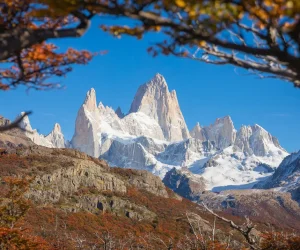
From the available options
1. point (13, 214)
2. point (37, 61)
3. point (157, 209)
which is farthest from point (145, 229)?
point (37, 61)

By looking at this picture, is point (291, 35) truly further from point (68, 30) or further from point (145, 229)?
point (145, 229)

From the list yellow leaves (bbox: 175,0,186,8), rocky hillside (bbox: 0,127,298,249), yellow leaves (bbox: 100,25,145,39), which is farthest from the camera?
rocky hillside (bbox: 0,127,298,249)

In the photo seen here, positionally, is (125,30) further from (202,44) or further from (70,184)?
(70,184)

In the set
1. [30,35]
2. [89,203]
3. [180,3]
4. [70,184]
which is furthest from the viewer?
[70,184]

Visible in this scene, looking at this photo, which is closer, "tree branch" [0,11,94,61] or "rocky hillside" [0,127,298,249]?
"tree branch" [0,11,94,61]

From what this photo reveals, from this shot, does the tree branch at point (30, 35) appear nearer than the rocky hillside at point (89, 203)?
Yes

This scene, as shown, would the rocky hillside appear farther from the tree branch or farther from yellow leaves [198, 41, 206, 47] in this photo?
yellow leaves [198, 41, 206, 47]

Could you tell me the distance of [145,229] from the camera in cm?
10069

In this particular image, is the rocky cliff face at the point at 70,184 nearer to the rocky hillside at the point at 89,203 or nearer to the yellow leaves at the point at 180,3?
the rocky hillside at the point at 89,203

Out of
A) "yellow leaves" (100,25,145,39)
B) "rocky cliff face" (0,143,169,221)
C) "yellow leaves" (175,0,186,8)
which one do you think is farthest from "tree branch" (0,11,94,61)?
"rocky cliff face" (0,143,169,221)

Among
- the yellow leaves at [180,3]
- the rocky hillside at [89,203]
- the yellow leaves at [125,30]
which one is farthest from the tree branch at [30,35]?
the rocky hillside at [89,203]

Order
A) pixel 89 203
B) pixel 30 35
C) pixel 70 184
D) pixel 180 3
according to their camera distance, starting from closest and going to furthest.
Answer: pixel 180 3
pixel 30 35
pixel 89 203
pixel 70 184

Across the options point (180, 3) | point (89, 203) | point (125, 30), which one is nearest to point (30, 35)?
point (125, 30)

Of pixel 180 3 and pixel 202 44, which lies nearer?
pixel 180 3
